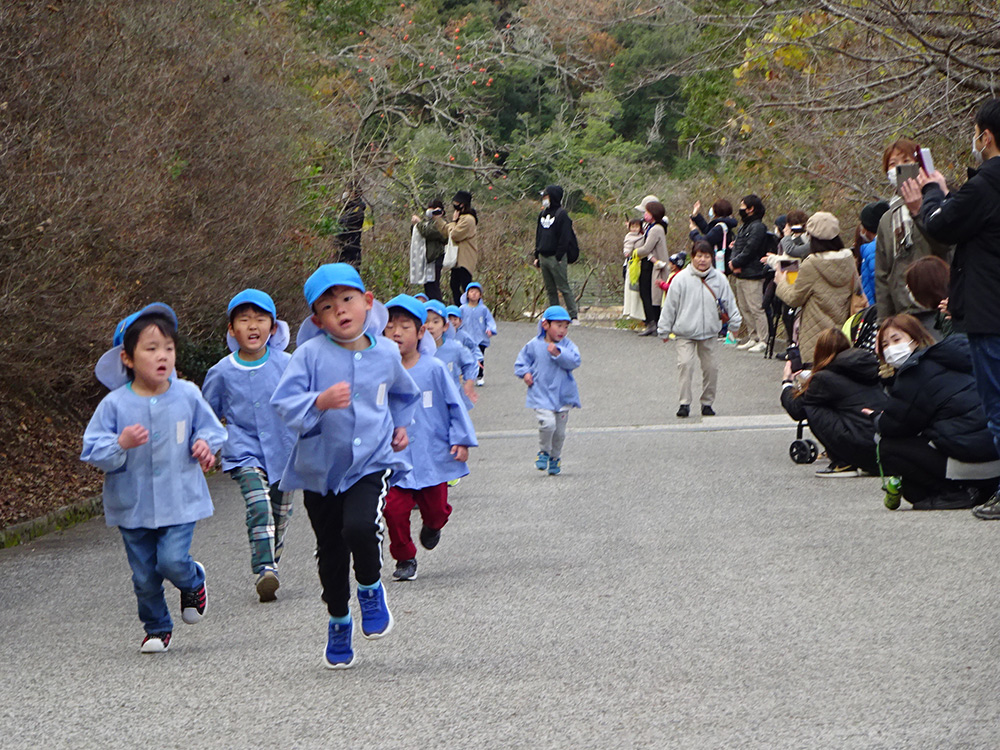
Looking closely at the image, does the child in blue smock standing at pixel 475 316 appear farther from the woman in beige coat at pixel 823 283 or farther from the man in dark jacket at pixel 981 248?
the man in dark jacket at pixel 981 248

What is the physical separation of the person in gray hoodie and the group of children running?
788cm

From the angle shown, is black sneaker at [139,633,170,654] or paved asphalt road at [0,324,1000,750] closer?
paved asphalt road at [0,324,1000,750]

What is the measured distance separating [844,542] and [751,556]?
2.06 ft

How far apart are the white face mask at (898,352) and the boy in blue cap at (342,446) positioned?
4429mm

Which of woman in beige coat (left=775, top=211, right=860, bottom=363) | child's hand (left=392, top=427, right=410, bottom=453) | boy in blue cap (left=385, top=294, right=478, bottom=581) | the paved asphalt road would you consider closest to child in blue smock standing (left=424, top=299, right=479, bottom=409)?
the paved asphalt road

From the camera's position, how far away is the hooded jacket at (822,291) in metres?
14.0

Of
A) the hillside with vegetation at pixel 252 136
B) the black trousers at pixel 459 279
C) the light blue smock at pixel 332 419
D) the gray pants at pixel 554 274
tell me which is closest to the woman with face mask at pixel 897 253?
the hillside with vegetation at pixel 252 136

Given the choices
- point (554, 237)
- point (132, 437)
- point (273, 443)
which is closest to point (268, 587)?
point (273, 443)

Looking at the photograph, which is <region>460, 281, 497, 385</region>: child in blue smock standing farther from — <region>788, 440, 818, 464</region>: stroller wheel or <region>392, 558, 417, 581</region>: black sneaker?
<region>392, 558, 417, 581</region>: black sneaker

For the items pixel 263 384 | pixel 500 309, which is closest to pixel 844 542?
pixel 263 384

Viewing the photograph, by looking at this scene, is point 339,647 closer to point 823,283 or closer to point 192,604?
point 192,604

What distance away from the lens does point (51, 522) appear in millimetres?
11031

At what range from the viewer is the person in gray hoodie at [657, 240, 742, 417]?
51.1 feet

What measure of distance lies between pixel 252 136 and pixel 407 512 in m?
8.35
